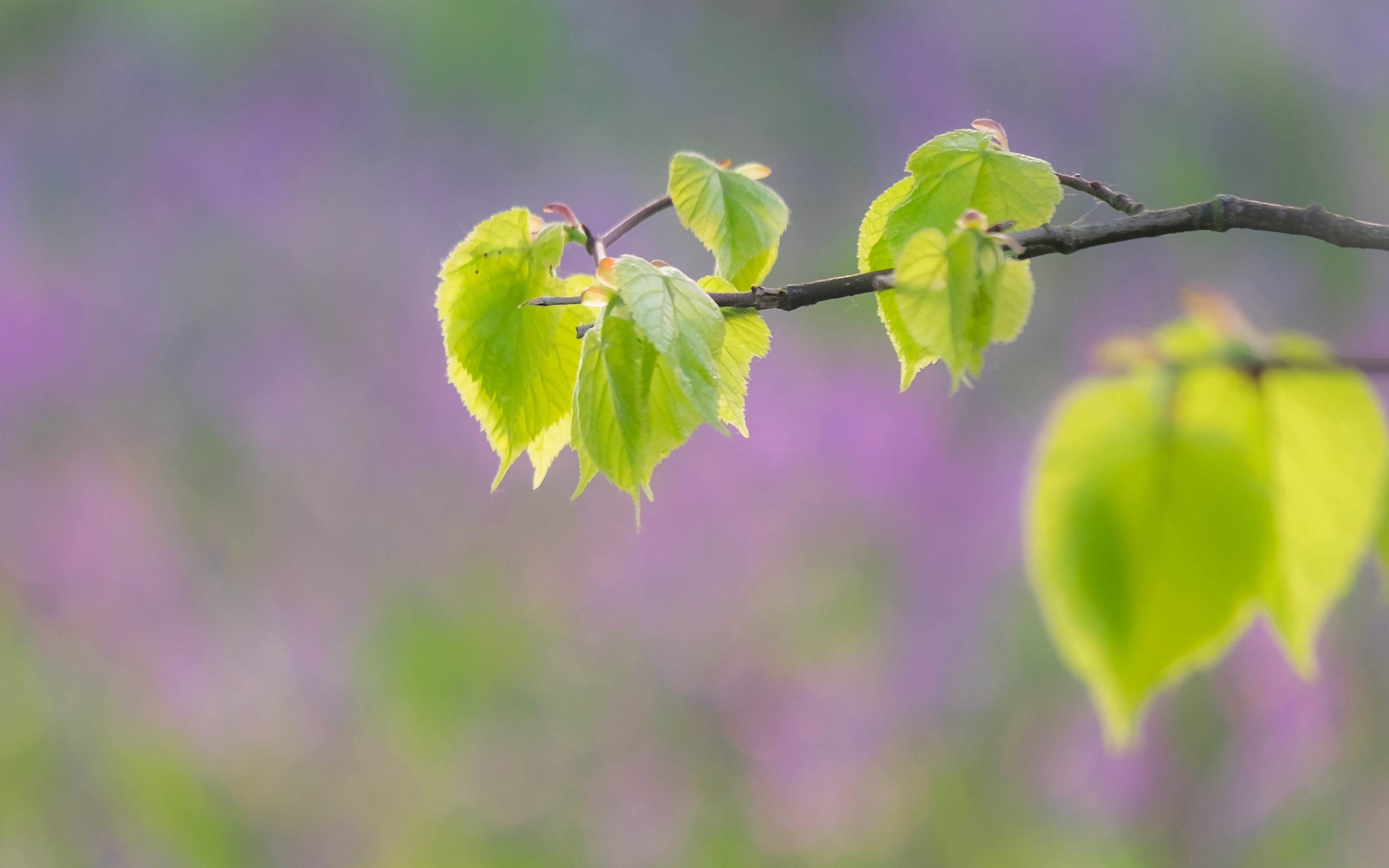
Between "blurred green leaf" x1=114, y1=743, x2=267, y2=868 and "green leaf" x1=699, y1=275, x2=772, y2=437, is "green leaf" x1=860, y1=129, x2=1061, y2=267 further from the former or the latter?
"blurred green leaf" x1=114, y1=743, x2=267, y2=868

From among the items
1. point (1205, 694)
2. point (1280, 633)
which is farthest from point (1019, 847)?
point (1280, 633)

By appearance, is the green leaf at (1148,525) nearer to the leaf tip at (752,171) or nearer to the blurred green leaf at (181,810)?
the leaf tip at (752,171)

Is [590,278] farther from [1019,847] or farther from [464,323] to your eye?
[1019,847]

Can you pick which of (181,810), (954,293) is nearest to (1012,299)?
(954,293)

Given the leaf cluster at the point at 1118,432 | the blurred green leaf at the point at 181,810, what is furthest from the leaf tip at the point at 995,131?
the blurred green leaf at the point at 181,810

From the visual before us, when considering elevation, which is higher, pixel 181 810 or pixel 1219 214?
pixel 1219 214

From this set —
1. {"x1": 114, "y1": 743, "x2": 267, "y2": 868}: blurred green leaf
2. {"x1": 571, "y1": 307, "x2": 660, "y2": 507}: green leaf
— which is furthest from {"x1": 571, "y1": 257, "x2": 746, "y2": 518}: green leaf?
{"x1": 114, "y1": 743, "x2": 267, "y2": 868}: blurred green leaf

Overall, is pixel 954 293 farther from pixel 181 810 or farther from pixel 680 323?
pixel 181 810
